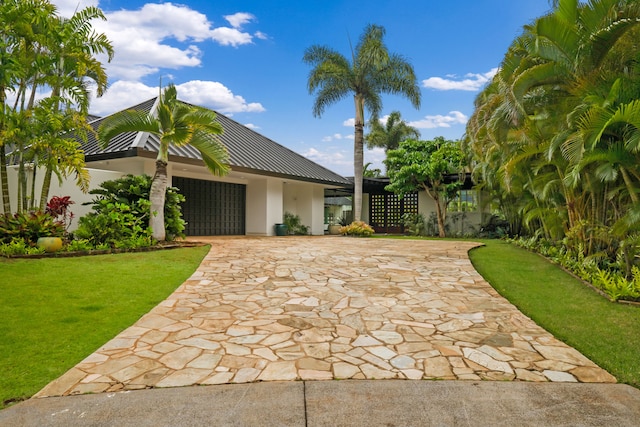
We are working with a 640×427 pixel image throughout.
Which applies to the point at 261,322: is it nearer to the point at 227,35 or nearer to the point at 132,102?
the point at 227,35

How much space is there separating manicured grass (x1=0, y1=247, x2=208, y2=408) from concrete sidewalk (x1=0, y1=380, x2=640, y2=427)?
680 millimetres

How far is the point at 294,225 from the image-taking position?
1944 centimetres

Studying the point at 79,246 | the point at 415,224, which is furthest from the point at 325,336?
the point at 415,224

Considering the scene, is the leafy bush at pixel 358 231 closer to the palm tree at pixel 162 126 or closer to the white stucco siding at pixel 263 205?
the white stucco siding at pixel 263 205

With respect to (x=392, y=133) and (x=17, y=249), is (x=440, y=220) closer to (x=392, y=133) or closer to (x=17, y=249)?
(x=392, y=133)

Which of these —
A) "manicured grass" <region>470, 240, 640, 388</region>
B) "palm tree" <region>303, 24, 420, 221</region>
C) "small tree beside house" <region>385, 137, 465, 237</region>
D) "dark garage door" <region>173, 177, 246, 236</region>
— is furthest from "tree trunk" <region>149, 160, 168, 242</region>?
"small tree beside house" <region>385, 137, 465, 237</region>

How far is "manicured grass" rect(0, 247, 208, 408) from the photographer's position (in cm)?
373

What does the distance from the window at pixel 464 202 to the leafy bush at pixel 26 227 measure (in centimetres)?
1757

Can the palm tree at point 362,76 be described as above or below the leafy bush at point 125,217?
above

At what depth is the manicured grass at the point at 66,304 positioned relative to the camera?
12.3 ft

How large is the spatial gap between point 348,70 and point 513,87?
1202 cm

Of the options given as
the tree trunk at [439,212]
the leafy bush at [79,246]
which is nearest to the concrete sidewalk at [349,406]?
the leafy bush at [79,246]

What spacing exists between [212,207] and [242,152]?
8.44ft

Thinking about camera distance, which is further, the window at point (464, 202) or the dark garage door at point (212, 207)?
the window at point (464, 202)
